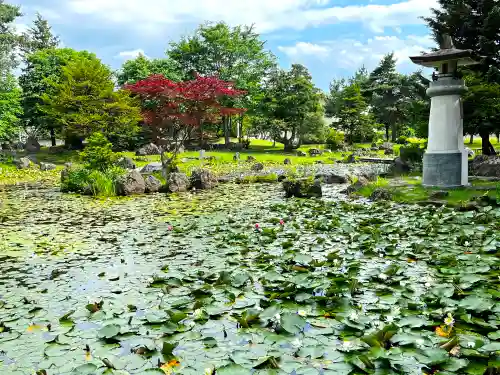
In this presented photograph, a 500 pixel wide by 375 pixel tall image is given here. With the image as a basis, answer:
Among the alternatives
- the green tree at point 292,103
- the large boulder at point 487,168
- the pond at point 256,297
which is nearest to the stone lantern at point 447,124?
the large boulder at point 487,168

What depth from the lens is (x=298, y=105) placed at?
110 ft

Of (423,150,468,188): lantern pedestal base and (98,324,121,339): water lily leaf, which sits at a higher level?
(423,150,468,188): lantern pedestal base

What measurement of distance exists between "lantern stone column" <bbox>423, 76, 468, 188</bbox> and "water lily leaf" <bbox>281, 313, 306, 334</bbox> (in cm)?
905

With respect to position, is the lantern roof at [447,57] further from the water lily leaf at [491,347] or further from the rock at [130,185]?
the water lily leaf at [491,347]

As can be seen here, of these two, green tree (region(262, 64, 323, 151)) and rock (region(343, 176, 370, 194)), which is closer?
rock (region(343, 176, 370, 194))

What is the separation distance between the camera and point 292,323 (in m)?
3.21

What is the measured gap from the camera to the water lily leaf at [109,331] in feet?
10.4

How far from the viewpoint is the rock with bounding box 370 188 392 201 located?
1029cm

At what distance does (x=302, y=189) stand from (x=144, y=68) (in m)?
27.1

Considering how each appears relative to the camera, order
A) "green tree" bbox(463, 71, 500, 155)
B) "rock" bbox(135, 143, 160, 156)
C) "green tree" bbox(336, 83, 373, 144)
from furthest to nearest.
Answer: "green tree" bbox(336, 83, 373, 144)
"rock" bbox(135, 143, 160, 156)
"green tree" bbox(463, 71, 500, 155)

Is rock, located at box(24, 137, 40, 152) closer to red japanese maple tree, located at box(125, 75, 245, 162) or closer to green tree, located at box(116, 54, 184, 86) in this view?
green tree, located at box(116, 54, 184, 86)

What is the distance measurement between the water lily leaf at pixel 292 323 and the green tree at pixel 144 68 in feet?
109

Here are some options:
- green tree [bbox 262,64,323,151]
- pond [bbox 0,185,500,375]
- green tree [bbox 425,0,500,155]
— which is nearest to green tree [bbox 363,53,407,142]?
green tree [bbox 262,64,323,151]

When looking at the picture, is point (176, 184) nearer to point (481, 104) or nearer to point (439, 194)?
point (439, 194)
